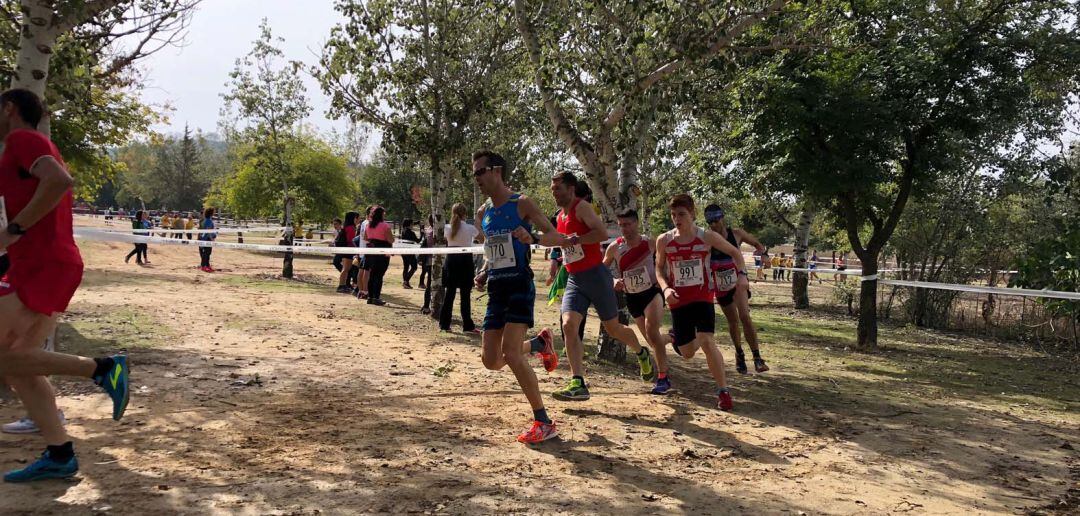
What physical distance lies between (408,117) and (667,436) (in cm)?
899

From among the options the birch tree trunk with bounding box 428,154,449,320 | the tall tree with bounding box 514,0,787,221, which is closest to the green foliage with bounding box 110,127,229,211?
the birch tree trunk with bounding box 428,154,449,320

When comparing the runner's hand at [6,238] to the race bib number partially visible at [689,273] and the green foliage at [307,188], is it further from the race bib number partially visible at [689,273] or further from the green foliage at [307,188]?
the green foliage at [307,188]

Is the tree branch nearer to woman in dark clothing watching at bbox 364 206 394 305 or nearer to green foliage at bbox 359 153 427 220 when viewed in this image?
woman in dark clothing watching at bbox 364 206 394 305

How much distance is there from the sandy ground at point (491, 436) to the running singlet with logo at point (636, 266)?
1.09m

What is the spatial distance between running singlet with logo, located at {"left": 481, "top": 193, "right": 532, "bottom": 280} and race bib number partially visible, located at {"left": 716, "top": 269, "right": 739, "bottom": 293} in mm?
3626

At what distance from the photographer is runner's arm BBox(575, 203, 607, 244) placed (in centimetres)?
540

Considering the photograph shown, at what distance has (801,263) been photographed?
69.5ft

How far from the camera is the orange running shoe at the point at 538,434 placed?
493 cm

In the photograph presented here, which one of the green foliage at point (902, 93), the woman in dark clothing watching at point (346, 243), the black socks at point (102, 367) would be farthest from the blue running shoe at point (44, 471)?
the woman in dark clothing watching at point (346, 243)

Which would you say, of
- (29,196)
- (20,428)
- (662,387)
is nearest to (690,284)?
(662,387)

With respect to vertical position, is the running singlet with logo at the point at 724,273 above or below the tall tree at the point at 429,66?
below

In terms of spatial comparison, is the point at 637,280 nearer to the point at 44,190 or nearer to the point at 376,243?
the point at 44,190

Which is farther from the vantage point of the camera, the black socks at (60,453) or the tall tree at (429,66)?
the tall tree at (429,66)

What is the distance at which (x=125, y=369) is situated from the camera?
418 cm
